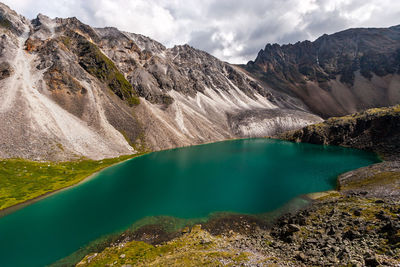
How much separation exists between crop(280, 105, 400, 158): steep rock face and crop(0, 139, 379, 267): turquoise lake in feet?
42.0

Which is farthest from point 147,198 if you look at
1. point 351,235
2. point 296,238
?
point 351,235

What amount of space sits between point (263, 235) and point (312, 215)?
8.60m

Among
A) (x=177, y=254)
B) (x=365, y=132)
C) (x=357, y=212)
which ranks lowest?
(x=177, y=254)

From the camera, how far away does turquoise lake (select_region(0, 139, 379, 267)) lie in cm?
2623

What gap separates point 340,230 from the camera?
2053 centimetres

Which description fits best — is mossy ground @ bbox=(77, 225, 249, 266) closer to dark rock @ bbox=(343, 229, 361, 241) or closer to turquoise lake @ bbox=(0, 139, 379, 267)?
turquoise lake @ bbox=(0, 139, 379, 267)

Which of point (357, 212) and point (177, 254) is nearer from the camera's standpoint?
point (177, 254)

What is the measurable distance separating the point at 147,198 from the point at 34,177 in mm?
33978

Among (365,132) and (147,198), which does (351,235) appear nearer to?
(147,198)

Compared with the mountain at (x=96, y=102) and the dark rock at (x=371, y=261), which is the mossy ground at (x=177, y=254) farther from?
the mountain at (x=96, y=102)

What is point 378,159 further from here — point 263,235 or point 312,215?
point 263,235

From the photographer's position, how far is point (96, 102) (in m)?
92.2

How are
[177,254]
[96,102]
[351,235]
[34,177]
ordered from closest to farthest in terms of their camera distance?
[351,235] → [177,254] → [34,177] → [96,102]

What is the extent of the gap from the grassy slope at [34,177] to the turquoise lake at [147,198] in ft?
13.2
